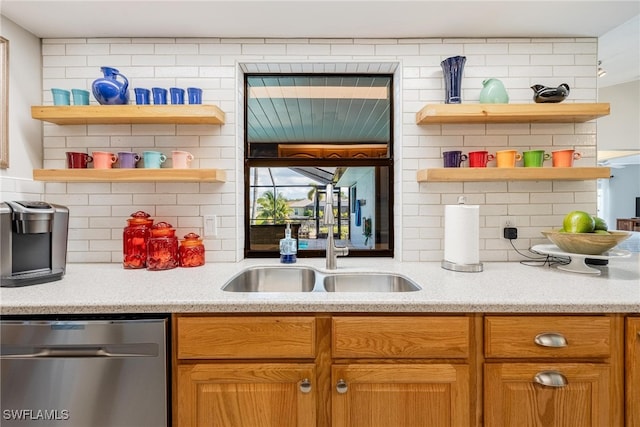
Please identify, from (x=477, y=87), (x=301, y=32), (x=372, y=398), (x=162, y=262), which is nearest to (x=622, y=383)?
(x=372, y=398)

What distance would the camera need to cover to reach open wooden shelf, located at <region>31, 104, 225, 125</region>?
163cm

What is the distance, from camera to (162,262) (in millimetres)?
1643

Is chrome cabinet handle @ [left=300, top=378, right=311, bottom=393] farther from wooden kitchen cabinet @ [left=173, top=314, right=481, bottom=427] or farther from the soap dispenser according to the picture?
the soap dispenser

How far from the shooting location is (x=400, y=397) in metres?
1.14

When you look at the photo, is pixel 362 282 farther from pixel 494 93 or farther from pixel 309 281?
pixel 494 93

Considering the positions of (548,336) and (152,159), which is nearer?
(548,336)

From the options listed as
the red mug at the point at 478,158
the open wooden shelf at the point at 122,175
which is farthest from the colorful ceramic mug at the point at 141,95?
the red mug at the point at 478,158

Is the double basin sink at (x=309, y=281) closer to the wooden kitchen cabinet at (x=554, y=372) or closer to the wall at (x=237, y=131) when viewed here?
the wall at (x=237, y=131)

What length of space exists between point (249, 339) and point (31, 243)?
42.1 inches

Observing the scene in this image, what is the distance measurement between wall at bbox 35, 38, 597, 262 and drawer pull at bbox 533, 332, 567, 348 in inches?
30.3

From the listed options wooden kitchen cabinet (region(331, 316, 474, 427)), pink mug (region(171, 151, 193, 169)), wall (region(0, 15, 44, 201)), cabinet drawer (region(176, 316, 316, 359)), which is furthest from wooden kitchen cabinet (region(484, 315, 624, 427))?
wall (region(0, 15, 44, 201))

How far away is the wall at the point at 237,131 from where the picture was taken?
184cm

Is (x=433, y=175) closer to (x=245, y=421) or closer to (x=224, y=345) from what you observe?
(x=224, y=345)

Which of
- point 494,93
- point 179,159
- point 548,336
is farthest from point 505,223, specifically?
point 179,159
